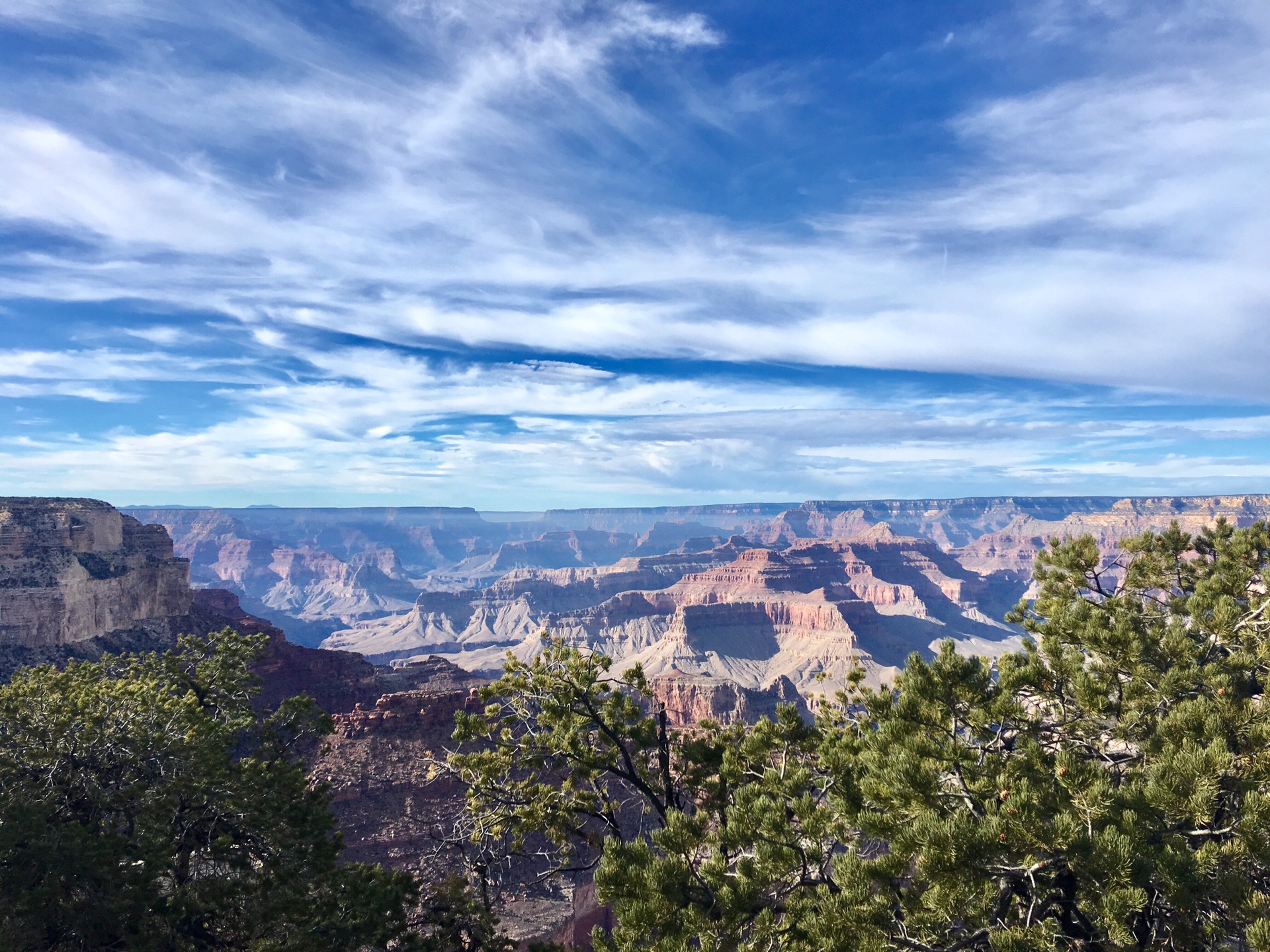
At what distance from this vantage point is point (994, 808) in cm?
746

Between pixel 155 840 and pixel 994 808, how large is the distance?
18.6 metres

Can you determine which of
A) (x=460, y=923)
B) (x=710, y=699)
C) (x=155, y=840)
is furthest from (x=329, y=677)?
(x=460, y=923)

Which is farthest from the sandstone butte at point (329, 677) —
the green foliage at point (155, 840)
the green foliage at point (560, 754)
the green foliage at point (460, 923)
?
the green foliage at point (560, 754)

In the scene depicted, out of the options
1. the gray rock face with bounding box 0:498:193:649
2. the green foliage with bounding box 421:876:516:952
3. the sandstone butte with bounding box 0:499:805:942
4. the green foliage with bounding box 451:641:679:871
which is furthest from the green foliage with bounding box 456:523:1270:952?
the gray rock face with bounding box 0:498:193:649

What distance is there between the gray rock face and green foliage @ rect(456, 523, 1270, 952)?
67.4 m

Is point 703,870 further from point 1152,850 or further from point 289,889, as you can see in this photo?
point 289,889

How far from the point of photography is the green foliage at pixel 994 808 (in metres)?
6.94

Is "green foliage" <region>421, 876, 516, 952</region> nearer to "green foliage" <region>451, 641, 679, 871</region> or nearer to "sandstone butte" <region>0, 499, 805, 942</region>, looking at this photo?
"green foliage" <region>451, 641, 679, 871</region>

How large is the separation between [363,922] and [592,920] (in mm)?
23012

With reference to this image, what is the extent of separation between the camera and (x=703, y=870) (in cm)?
934

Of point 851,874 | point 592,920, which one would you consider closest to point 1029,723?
point 851,874

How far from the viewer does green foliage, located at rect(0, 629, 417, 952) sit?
14.3 metres

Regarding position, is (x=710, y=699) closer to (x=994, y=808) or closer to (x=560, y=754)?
(x=560, y=754)

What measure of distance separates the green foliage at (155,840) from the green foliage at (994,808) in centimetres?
659
